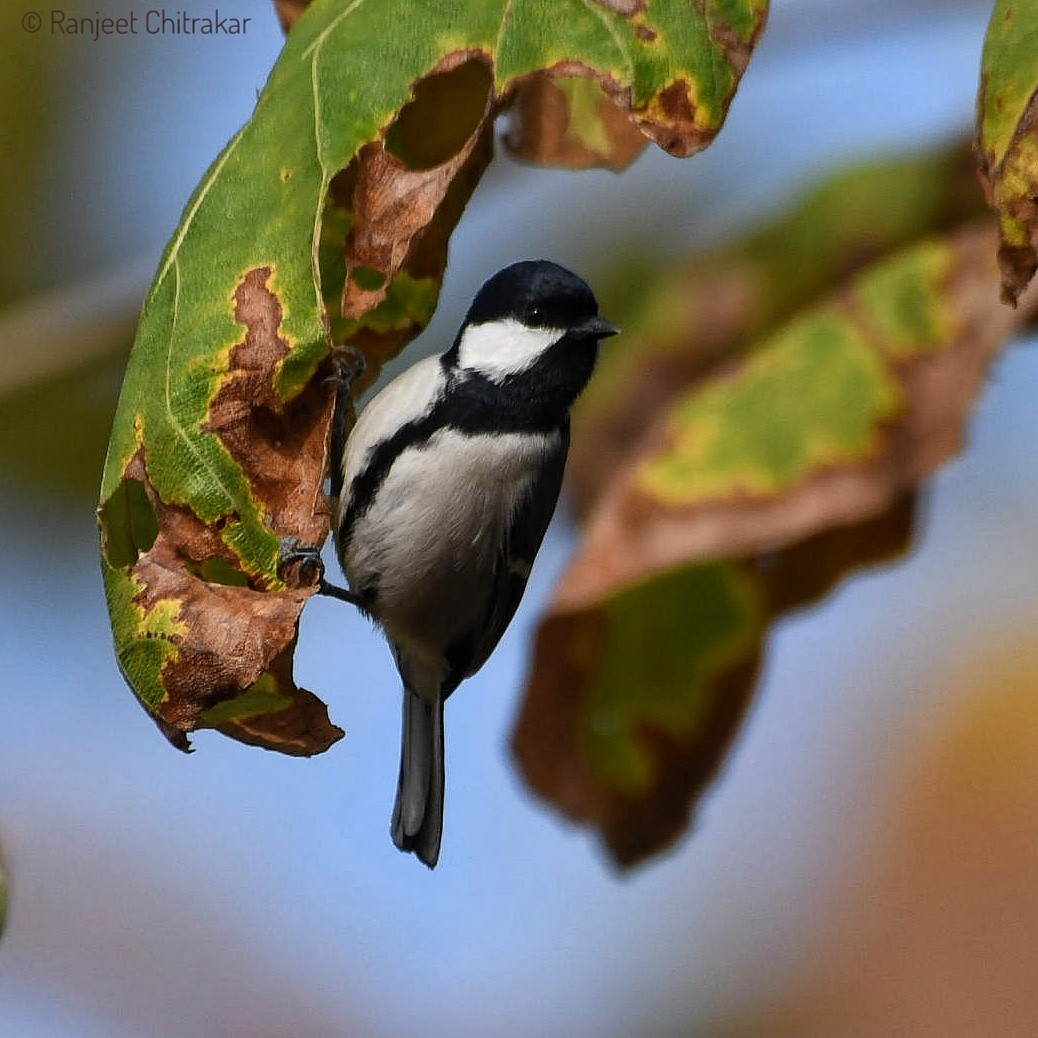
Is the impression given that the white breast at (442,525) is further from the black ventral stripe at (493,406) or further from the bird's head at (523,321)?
the bird's head at (523,321)

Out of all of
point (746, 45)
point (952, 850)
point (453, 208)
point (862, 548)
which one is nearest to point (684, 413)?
point (862, 548)

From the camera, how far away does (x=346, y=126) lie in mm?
1660

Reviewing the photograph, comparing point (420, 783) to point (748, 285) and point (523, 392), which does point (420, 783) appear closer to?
point (523, 392)

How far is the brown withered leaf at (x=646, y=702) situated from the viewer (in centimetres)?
254

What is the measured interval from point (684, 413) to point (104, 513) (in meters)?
0.92

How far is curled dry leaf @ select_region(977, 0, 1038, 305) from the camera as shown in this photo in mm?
1484

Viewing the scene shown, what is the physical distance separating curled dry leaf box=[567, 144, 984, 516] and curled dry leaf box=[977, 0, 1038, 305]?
92 cm

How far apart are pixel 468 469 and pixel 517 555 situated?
28cm

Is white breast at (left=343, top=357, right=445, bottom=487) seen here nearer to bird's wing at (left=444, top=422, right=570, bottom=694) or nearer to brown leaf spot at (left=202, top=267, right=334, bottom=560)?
bird's wing at (left=444, top=422, right=570, bottom=694)

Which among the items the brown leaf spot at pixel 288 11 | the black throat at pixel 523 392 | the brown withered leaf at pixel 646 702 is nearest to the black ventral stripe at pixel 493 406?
the black throat at pixel 523 392

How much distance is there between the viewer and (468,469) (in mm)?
3062

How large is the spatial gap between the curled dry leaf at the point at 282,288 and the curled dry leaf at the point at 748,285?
94 centimetres

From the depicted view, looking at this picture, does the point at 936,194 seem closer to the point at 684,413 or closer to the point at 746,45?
the point at 684,413

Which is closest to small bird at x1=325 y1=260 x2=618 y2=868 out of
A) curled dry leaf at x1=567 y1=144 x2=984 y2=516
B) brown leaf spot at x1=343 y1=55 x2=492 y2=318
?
curled dry leaf at x1=567 y1=144 x2=984 y2=516
